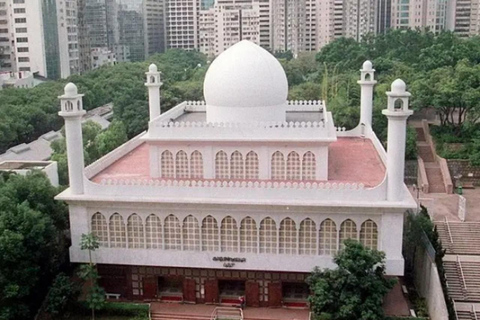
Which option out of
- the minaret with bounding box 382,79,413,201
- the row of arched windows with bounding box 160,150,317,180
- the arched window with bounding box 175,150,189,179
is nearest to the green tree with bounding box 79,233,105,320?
the row of arched windows with bounding box 160,150,317,180

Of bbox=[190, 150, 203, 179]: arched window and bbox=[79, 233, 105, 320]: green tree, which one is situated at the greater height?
bbox=[190, 150, 203, 179]: arched window

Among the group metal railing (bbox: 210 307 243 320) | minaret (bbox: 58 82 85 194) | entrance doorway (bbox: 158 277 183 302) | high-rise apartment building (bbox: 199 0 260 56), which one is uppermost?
high-rise apartment building (bbox: 199 0 260 56)

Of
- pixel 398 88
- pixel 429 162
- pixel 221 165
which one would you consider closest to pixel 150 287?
pixel 221 165

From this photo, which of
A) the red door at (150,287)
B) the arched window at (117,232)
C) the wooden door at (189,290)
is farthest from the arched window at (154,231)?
the wooden door at (189,290)

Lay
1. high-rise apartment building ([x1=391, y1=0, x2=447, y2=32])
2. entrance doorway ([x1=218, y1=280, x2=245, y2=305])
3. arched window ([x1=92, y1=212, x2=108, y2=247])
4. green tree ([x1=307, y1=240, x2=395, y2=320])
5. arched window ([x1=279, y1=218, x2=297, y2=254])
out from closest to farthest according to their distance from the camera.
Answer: green tree ([x1=307, y1=240, x2=395, y2=320]) < arched window ([x1=279, y1=218, x2=297, y2=254]) < arched window ([x1=92, y1=212, x2=108, y2=247]) < entrance doorway ([x1=218, y1=280, x2=245, y2=305]) < high-rise apartment building ([x1=391, y1=0, x2=447, y2=32])

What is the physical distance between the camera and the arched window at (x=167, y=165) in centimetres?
2605

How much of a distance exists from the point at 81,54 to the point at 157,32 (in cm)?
3525

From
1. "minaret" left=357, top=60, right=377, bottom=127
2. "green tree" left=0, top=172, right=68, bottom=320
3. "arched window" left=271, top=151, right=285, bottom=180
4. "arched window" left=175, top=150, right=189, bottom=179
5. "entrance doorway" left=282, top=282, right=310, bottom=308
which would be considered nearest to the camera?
"green tree" left=0, top=172, right=68, bottom=320

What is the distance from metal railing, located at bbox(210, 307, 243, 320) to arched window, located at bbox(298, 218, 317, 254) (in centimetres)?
343

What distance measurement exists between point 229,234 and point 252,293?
2662mm

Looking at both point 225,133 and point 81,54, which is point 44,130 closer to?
point 225,133

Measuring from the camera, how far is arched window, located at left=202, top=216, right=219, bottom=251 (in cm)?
2409

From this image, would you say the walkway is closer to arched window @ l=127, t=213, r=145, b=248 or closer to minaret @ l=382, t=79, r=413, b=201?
minaret @ l=382, t=79, r=413, b=201

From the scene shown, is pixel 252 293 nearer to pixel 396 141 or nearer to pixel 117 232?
pixel 117 232
